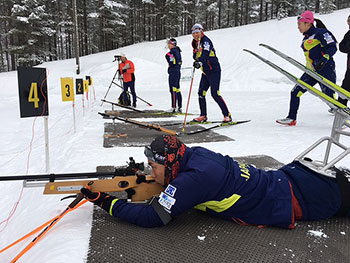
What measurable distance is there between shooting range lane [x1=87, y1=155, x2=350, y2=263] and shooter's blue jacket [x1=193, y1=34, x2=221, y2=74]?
3981mm

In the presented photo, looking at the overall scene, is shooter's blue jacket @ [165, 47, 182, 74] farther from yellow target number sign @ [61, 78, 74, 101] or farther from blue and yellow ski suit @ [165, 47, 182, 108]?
yellow target number sign @ [61, 78, 74, 101]

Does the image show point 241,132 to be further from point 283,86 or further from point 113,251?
point 283,86

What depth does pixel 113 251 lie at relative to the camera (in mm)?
1656

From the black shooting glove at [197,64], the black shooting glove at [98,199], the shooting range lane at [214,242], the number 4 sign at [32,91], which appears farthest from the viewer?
the black shooting glove at [197,64]

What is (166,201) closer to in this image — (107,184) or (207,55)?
(107,184)

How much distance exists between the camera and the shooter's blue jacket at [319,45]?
484 centimetres

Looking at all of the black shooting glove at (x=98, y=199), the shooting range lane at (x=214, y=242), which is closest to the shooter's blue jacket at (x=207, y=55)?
the shooting range lane at (x=214, y=242)

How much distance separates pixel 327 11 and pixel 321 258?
27.1 m

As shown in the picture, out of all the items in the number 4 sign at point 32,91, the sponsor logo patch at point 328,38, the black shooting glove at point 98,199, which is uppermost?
the sponsor logo patch at point 328,38

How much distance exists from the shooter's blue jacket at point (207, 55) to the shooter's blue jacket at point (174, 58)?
6.83 ft

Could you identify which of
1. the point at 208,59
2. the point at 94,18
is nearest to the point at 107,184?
the point at 208,59

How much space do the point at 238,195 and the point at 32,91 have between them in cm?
243

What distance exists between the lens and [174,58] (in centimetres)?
763

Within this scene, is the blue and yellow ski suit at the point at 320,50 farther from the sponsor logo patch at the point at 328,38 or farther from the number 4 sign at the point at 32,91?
the number 4 sign at the point at 32,91
